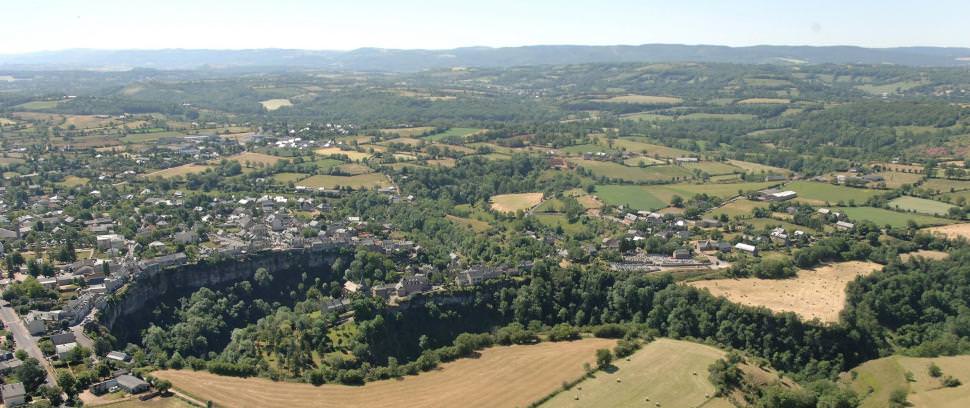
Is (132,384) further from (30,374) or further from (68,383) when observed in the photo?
(30,374)

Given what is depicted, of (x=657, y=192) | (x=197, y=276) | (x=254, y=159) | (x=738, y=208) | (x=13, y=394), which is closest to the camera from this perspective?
(x=13, y=394)

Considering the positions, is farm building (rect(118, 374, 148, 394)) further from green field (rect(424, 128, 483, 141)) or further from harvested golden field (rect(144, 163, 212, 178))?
green field (rect(424, 128, 483, 141))

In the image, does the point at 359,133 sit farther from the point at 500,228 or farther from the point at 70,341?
the point at 70,341

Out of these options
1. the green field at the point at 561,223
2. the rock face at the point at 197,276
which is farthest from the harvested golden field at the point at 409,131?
the rock face at the point at 197,276

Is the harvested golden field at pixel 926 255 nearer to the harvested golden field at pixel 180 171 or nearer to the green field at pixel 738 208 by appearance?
the green field at pixel 738 208

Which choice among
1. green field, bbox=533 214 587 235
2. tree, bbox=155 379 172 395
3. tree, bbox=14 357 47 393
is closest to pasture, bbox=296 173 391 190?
green field, bbox=533 214 587 235

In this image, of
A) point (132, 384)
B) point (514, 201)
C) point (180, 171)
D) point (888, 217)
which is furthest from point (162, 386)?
point (888, 217)
